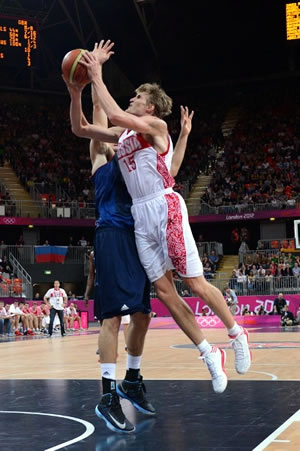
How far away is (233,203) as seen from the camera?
1431 inches

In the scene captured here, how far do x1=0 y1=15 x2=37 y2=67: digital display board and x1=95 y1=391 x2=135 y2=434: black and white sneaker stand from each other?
26100mm

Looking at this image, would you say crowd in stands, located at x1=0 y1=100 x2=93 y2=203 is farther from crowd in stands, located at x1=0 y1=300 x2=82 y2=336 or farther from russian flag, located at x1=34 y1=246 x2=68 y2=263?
crowd in stands, located at x1=0 y1=300 x2=82 y2=336

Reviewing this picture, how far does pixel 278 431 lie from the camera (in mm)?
4742

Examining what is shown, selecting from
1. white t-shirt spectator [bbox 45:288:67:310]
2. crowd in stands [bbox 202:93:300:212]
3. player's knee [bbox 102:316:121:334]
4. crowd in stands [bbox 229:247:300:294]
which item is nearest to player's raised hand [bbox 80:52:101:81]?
player's knee [bbox 102:316:121:334]

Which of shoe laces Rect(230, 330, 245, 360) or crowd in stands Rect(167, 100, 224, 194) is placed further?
crowd in stands Rect(167, 100, 224, 194)

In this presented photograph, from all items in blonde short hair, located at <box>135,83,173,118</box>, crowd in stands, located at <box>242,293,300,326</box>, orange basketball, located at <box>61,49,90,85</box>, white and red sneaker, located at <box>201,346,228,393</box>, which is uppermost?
orange basketball, located at <box>61,49,90,85</box>

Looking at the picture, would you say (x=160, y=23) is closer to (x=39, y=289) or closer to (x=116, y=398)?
(x=39, y=289)

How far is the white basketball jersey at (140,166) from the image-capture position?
560 centimetres

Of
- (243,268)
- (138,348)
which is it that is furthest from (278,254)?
(138,348)

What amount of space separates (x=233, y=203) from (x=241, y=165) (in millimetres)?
2727

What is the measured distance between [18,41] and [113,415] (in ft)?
88.7

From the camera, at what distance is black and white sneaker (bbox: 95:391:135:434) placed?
16.4ft

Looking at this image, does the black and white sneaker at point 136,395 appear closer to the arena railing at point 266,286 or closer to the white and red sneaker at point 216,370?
the white and red sneaker at point 216,370

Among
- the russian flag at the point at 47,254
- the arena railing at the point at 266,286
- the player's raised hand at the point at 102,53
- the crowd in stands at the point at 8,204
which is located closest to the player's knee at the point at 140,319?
the player's raised hand at the point at 102,53
